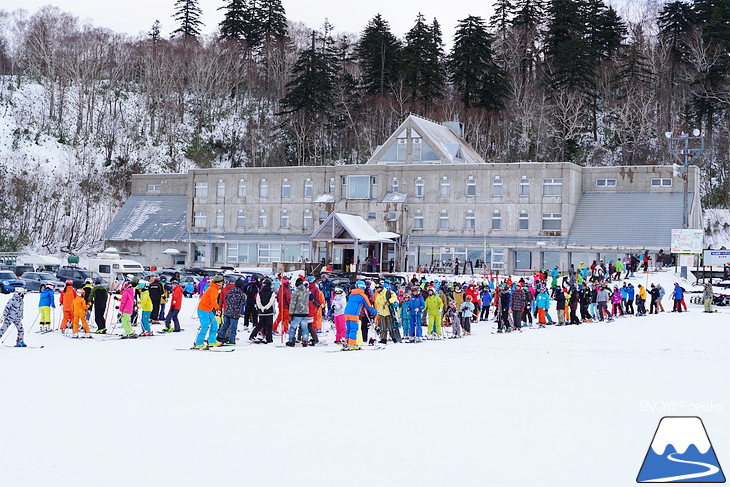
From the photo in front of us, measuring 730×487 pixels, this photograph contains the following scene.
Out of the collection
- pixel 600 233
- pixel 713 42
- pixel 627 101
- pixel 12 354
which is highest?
pixel 713 42

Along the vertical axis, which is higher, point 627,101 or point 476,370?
point 627,101

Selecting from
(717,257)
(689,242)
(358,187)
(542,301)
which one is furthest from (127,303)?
(358,187)

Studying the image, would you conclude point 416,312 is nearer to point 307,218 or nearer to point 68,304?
point 68,304

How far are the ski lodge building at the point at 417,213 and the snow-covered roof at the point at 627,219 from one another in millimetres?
69

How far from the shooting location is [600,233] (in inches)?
2042

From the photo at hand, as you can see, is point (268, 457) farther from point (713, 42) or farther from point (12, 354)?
point (713, 42)

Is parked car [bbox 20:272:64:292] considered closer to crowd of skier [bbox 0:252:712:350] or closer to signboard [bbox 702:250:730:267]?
crowd of skier [bbox 0:252:712:350]

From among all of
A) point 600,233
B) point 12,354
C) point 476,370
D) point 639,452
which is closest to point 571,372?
point 476,370

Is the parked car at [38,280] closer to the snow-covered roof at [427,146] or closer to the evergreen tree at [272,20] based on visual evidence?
the snow-covered roof at [427,146]

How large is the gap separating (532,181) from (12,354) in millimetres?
41543

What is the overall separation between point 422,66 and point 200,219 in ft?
87.3

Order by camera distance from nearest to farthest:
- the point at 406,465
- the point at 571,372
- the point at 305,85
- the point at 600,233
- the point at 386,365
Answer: the point at 406,465 < the point at 571,372 < the point at 386,365 < the point at 600,233 < the point at 305,85

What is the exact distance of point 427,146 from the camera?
193 feet

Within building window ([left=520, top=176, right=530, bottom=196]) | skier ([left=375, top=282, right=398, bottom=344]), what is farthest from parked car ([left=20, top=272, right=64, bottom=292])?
building window ([left=520, top=176, right=530, bottom=196])
